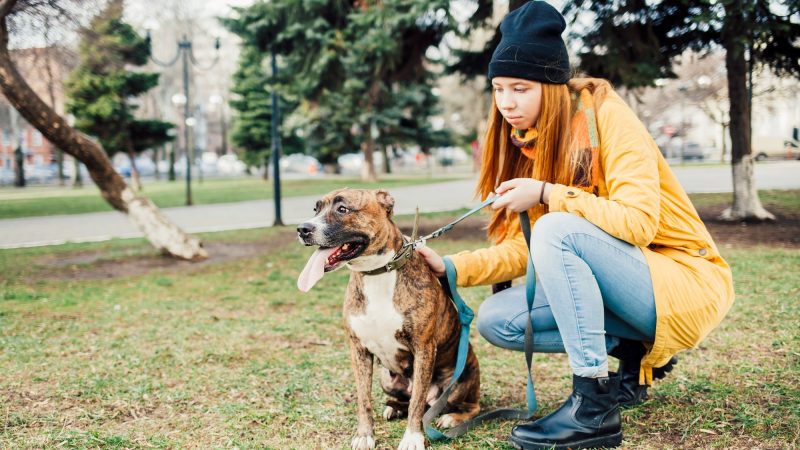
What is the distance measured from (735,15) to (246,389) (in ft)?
22.4

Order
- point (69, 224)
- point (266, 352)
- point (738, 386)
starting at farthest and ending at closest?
point (69, 224)
point (266, 352)
point (738, 386)

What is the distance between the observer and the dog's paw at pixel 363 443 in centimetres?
289

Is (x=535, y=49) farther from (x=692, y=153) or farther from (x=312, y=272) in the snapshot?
(x=692, y=153)

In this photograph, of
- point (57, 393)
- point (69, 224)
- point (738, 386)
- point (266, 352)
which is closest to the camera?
point (738, 386)

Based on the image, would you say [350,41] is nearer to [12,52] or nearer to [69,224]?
[12,52]

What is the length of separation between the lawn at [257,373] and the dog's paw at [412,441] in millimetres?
138

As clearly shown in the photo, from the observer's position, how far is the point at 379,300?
2869mm

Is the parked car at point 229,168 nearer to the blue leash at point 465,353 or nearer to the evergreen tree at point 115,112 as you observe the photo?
the evergreen tree at point 115,112

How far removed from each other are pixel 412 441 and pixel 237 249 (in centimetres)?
744

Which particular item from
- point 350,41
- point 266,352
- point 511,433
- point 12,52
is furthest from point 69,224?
point 511,433

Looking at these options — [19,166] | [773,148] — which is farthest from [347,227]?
[773,148]

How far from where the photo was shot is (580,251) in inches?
105

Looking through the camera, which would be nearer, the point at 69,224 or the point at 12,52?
the point at 12,52

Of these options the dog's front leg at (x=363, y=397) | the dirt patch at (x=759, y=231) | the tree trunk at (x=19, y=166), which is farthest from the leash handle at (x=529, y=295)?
the tree trunk at (x=19, y=166)
